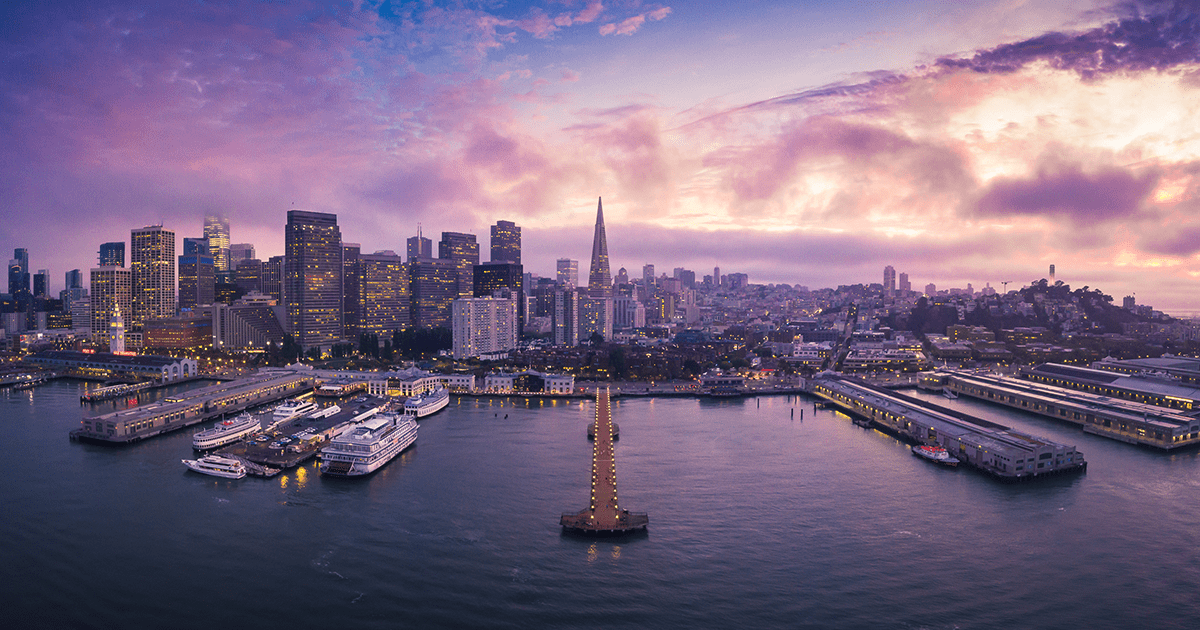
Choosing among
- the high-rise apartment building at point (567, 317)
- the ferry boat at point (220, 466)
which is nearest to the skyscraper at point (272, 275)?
the high-rise apartment building at point (567, 317)

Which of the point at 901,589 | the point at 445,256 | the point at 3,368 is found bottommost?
the point at 901,589

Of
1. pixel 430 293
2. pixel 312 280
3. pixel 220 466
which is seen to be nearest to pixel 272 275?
pixel 430 293

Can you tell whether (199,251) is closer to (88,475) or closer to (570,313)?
(570,313)

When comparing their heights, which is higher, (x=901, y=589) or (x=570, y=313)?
(x=570, y=313)

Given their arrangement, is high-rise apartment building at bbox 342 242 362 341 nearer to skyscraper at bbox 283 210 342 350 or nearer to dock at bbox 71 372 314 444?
skyscraper at bbox 283 210 342 350

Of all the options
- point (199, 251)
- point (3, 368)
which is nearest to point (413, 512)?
point (3, 368)

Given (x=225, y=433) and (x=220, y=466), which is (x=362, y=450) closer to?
(x=220, y=466)

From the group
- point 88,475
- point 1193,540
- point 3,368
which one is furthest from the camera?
point 3,368
